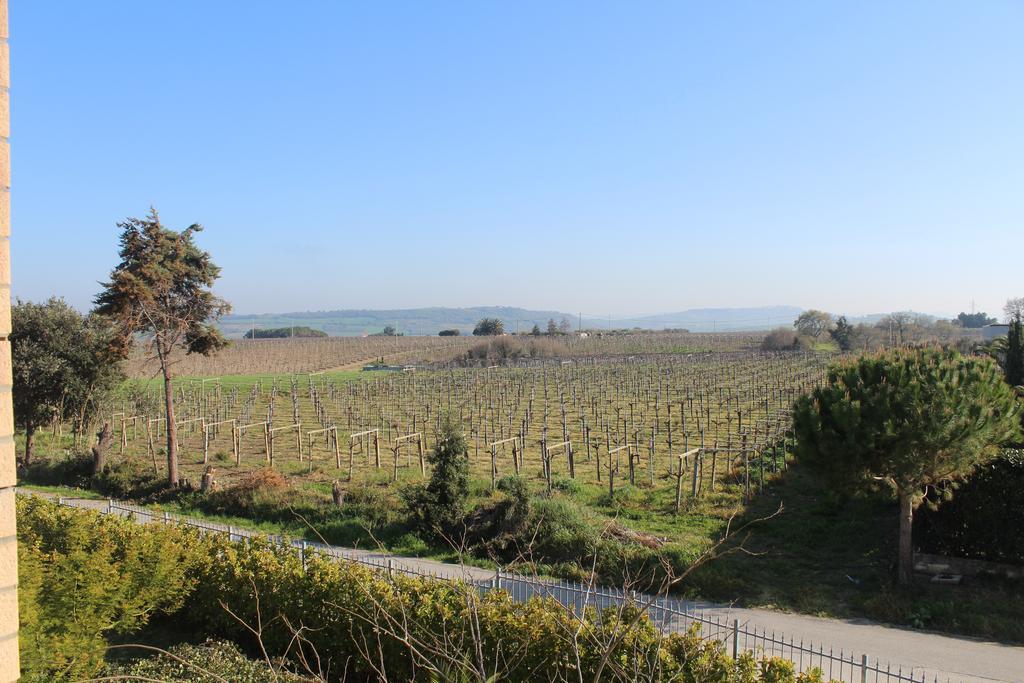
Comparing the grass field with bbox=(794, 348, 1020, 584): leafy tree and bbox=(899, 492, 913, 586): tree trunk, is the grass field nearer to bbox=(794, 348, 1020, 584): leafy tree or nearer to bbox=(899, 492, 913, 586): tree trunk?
bbox=(899, 492, 913, 586): tree trunk

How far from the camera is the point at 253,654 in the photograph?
9539 mm

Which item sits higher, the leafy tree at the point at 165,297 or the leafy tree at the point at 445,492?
the leafy tree at the point at 165,297

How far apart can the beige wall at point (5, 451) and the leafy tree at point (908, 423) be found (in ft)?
36.8

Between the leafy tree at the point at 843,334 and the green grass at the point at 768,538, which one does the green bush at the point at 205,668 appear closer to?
the green grass at the point at 768,538

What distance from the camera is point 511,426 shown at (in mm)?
30516

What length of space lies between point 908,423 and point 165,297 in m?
19.5

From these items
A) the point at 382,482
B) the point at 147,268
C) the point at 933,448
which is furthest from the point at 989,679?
the point at 147,268

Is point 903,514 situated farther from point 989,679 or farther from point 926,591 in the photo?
point 989,679

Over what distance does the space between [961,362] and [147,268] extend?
64.7 ft

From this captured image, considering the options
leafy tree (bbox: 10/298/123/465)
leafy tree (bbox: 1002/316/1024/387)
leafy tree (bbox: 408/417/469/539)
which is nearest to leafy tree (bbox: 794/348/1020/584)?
leafy tree (bbox: 408/417/469/539)

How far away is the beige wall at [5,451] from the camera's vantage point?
3.80 meters

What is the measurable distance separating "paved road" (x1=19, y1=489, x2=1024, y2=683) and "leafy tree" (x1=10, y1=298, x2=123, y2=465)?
804 inches

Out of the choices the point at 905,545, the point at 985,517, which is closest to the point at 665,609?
the point at 905,545

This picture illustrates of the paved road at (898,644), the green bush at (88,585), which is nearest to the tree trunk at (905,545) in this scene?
the paved road at (898,644)
